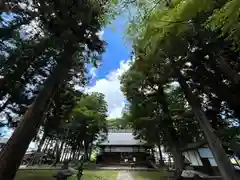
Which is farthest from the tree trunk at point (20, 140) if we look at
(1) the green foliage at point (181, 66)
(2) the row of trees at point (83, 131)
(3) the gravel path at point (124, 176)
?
(2) the row of trees at point (83, 131)

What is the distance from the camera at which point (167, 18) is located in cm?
A: 211

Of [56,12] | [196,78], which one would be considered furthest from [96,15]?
[196,78]

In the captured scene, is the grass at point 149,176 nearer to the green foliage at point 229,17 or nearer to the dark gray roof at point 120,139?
the green foliage at point 229,17

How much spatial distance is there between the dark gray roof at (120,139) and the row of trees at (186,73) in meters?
12.2

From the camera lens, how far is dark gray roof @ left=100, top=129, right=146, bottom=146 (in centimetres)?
2533

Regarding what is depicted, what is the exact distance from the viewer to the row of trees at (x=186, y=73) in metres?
2.15

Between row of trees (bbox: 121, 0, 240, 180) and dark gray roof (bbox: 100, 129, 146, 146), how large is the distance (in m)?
12.2

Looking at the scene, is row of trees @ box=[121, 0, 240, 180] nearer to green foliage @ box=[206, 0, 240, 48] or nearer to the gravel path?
green foliage @ box=[206, 0, 240, 48]

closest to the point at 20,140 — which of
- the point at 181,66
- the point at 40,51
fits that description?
the point at 40,51

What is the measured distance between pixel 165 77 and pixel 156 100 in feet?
9.98

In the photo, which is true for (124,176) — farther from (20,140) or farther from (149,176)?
(20,140)

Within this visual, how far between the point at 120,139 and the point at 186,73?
20351 millimetres

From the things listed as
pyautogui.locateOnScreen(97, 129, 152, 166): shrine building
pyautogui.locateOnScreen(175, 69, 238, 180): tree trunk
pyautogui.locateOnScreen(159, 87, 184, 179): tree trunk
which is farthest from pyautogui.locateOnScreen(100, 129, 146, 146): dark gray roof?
pyautogui.locateOnScreen(175, 69, 238, 180): tree trunk

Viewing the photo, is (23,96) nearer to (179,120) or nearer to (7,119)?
(7,119)
